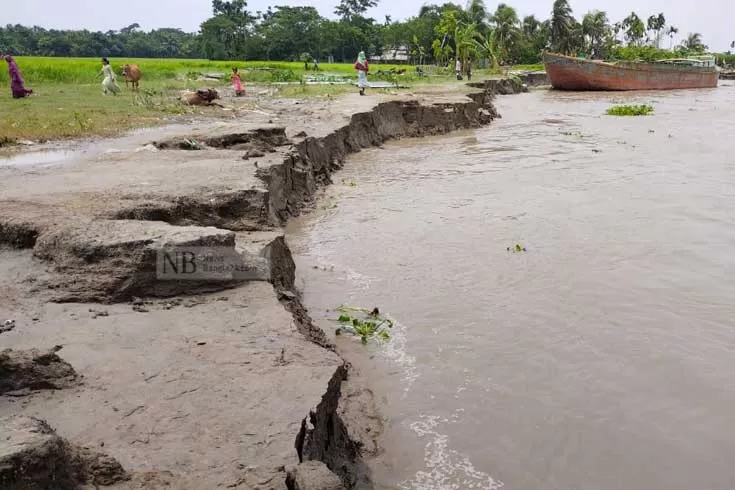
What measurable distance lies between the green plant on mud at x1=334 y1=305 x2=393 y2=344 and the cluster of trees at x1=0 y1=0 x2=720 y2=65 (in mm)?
47090

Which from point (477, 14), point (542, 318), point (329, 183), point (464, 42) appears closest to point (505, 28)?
point (477, 14)

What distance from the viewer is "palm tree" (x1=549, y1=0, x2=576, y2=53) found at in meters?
64.5

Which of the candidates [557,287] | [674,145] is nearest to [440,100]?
[674,145]

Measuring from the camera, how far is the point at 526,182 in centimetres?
1099

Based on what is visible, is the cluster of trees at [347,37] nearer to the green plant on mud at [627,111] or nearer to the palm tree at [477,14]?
the palm tree at [477,14]

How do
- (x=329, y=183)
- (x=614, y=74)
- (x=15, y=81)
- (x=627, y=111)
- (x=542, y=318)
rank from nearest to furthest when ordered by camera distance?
(x=542, y=318)
(x=329, y=183)
(x=15, y=81)
(x=627, y=111)
(x=614, y=74)

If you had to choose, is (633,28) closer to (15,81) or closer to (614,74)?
(614,74)

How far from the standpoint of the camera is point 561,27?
6475cm

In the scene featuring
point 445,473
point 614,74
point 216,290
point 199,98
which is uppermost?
point 614,74

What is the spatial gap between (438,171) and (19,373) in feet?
33.3

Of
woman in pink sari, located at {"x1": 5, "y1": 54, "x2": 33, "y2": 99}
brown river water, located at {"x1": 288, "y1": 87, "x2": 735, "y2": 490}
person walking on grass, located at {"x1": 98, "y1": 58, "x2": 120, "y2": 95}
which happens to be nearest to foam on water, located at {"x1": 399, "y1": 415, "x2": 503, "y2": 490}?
brown river water, located at {"x1": 288, "y1": 87, "x2": 735, "y2": 490}

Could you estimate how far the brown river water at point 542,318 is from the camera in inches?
132

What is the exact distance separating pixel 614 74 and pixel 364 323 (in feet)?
127

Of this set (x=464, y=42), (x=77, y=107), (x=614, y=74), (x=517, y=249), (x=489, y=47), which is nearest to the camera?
Result: (x=517, y=249)
